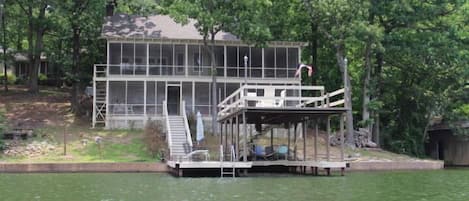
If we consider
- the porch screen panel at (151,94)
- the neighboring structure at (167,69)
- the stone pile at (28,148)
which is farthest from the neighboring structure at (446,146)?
the stone pile at (28,148)

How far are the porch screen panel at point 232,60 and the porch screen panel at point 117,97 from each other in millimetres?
6831

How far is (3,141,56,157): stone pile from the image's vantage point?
3400cm

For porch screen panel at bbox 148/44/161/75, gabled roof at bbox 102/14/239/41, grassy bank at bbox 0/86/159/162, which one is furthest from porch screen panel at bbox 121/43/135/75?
grassy bank at bbox 0/86/159/162

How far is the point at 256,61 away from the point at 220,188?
23.3m

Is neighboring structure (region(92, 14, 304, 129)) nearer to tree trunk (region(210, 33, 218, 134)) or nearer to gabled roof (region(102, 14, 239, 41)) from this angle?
gabled roof (region(102, 14, 239, 41))

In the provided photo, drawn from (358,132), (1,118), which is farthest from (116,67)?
(358,132)

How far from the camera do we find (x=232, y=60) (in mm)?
45094

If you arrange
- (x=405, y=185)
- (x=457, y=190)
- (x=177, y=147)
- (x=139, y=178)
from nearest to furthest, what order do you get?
(x=457, y=190), (x=405, y=185), (x=139, y=178), (x=177, y=147)

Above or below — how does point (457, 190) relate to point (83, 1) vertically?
below

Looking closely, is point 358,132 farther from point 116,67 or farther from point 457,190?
point 457,190

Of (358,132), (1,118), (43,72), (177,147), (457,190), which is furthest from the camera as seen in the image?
(43,72)

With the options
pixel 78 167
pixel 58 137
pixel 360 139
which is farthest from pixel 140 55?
pixel 360 139

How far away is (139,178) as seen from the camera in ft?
88.2

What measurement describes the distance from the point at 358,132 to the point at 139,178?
64.1 feet
